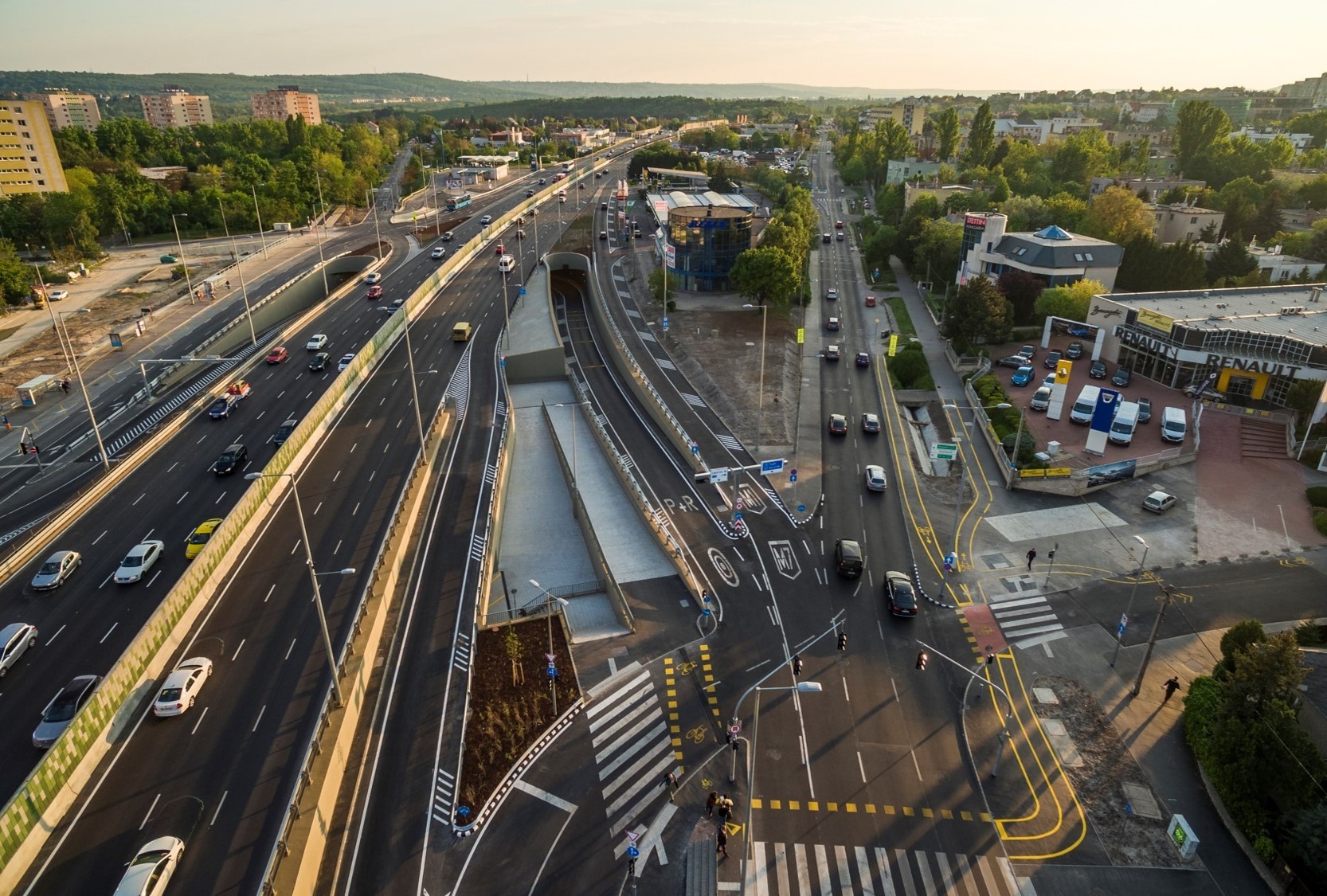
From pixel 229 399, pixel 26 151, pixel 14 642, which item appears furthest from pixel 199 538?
pixel 26 151

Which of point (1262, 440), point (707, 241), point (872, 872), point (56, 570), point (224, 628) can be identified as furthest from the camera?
point (707, 241)

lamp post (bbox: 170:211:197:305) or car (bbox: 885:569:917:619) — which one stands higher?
lamp post (bbox: 170:211:197:305)

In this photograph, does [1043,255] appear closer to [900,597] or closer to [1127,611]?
[1127,611]

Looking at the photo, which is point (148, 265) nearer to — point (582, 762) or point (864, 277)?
point (864, 277)

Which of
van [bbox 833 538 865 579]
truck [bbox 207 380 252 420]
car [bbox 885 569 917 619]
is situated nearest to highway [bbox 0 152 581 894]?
truck [bbox 207 380 252 420]

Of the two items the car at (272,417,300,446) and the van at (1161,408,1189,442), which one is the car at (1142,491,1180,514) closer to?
the van at (1161,408,1189,442)

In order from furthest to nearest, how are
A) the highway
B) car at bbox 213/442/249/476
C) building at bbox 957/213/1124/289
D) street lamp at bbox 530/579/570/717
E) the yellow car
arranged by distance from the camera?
building at bbox 957/213/1124/289 < car at bbox 213/442/249/476 < the yellow car < street lamp at bbox 530/579/570/717 < the highway
